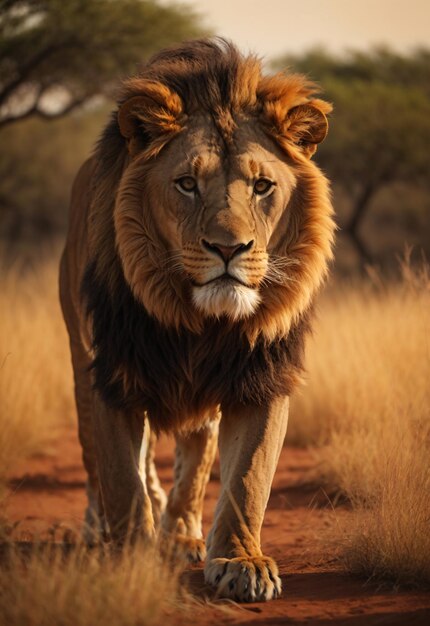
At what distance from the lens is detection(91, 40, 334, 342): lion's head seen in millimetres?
3762

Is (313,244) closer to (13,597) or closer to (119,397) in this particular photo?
(119,397)

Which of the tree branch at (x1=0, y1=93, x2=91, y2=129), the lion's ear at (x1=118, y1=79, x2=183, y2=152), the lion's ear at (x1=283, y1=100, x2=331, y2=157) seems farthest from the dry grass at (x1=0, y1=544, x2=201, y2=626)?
the tree branch at (x1=0, y1=93, x2=91, y2=129)

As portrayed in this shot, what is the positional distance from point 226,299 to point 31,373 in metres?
4.63

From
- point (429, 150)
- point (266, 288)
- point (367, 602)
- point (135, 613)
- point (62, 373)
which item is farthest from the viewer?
point (429, 150)

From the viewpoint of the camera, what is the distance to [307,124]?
418 cm

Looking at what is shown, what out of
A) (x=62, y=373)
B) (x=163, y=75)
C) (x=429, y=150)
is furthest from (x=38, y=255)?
(x=163, y=75)

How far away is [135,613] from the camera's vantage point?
10.3 ft

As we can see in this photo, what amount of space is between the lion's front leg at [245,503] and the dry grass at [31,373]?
1988 mm

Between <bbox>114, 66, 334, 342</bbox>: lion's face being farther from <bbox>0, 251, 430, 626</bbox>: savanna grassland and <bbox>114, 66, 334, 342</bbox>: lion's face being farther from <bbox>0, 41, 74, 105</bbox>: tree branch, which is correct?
<bbox>0, 41, 74, 105</bbox>: tree branch

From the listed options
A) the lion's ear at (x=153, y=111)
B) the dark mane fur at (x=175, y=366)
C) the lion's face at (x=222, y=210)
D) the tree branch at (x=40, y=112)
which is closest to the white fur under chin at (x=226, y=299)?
the lion's face at (x=222, y=210)

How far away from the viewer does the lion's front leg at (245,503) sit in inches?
143

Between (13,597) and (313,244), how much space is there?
176 cm

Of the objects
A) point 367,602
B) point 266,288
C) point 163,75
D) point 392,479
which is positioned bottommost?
point 367,602

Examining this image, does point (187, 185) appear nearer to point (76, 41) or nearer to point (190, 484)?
point (190, 484)
